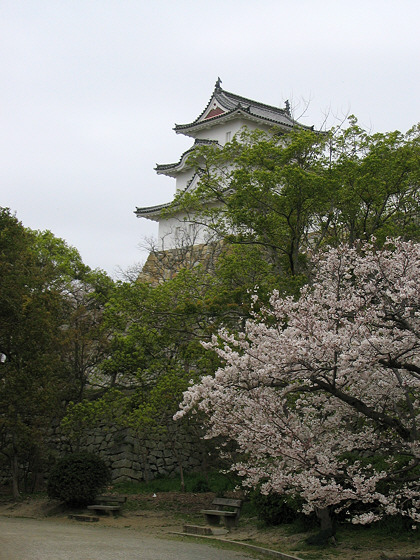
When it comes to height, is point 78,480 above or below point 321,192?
below

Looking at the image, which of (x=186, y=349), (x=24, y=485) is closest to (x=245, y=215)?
(x=186, y=349)

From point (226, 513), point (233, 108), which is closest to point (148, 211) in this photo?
point (233, 108)

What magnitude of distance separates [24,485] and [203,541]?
1122 centimetres

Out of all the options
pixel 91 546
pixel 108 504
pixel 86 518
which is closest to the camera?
pixel 91 546

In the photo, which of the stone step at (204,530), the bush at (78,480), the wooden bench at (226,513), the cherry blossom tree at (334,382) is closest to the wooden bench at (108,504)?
the bush at (78,480)

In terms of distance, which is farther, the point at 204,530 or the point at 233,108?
the point at 233,108

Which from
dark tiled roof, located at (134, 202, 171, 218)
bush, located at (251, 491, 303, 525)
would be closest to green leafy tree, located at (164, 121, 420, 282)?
bush, located at (251, 491, 303, 525)

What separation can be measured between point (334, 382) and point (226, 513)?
5.61 meters

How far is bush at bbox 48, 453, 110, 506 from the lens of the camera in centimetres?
1448

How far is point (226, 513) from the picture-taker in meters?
11.8

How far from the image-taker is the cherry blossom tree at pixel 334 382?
7.30 metres

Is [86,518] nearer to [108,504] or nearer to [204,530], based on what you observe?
[108,504]

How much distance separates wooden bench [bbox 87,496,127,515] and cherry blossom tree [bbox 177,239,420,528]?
20.9ft

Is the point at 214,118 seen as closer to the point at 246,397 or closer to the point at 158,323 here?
the point at 158,323
